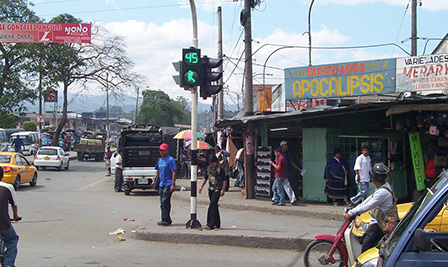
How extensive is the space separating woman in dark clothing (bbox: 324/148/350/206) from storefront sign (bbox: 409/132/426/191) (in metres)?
1.83

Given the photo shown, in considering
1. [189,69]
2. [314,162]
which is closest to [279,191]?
[314,162]

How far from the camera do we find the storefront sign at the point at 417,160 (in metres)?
12.1

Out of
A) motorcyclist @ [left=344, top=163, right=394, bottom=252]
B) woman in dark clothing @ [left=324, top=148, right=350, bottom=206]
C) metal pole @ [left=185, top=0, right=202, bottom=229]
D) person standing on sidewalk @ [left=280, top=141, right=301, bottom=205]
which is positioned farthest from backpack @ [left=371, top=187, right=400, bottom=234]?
person standing on sidewalk @ [left=280, top=141, right=301, bottom=205]

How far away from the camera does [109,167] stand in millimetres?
29172

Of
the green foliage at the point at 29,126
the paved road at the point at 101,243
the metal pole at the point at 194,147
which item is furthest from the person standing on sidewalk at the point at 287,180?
the green foliage at the point at 29,126

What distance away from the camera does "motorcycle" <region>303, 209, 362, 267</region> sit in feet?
21.0

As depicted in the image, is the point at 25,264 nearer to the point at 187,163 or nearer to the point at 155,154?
the point at 155,154

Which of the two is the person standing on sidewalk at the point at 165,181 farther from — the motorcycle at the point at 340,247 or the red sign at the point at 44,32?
the red sign at the point at 44,32

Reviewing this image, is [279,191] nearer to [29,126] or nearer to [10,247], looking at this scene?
[10,247]

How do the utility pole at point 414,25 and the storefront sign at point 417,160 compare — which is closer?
the storefront sign at point 417,160

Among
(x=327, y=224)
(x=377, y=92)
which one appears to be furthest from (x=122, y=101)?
(x=327, y=224)

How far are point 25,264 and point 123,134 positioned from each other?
1311 centimetres

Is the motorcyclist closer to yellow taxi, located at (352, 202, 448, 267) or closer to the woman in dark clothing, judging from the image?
yellow taxi, located at (352, 202, 448, 267)

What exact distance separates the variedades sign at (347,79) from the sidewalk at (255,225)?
5.21 metres
